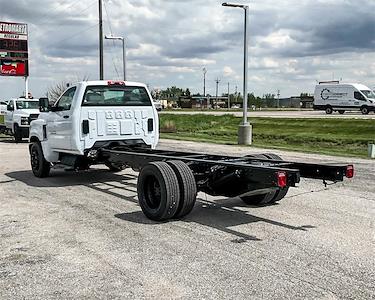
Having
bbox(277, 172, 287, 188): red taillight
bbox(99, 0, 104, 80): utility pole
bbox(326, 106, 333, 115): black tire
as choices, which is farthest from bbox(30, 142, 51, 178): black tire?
bbox(326, 106, 333, 115): black tire

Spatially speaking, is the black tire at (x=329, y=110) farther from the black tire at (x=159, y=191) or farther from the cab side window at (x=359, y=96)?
the black tire at (x=159, y=191)

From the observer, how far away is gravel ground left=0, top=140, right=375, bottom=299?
183 inches

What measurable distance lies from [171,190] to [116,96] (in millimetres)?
4428

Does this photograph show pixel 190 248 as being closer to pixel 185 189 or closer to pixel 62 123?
pixel 185 189

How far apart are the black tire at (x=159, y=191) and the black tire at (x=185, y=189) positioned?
0.06m

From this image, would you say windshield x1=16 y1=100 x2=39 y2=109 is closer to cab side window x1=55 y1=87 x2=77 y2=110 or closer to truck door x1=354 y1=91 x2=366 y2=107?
cab side window x1=55 y1=87 x2=77 y2=110

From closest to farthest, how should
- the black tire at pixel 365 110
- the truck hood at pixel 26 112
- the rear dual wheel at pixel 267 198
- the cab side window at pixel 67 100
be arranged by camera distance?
the rear dual wheel at pixel 267 198 → the cab side window at pixel 67 100 → the truck hood at pixel 26 112 → the black tire at pixel 365 110

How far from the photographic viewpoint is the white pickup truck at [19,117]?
24078mm

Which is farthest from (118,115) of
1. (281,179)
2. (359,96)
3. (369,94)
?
(369,94)

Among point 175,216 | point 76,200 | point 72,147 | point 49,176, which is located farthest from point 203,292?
point 49,176

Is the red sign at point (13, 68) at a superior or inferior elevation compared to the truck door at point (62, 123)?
superior

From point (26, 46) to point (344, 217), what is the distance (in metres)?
36.8

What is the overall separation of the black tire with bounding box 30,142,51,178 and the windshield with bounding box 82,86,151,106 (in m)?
2.07

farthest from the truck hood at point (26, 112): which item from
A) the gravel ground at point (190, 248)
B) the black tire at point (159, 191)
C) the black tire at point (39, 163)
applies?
the black tire at point (159, 191)
